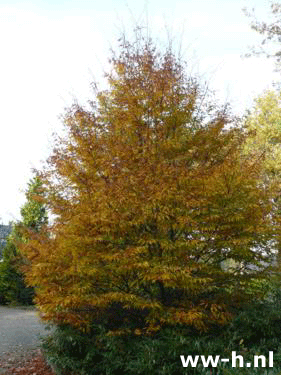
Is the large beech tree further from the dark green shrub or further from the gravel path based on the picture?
the gravel path

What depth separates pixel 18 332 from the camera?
13.9 metres

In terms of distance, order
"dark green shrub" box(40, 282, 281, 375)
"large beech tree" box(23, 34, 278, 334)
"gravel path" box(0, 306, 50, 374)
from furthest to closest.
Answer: "gravel path" box(0, 306, 50, 374) → "large beech tree" box(23, 34, 278, 334) → "dark green shrub" box(40, 282, 281, 375)

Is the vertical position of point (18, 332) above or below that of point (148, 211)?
below

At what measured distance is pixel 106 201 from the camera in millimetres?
7973

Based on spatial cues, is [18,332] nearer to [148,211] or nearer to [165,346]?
[165,346]

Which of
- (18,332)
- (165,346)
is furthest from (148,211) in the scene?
(18,332)

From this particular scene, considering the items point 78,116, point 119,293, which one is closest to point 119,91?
point 78,116

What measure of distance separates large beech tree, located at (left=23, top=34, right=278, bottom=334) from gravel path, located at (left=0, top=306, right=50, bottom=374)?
9.17 feet

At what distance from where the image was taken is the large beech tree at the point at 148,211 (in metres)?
7.97

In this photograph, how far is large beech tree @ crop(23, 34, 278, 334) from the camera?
7.97m

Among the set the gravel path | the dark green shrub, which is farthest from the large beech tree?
the gravel path

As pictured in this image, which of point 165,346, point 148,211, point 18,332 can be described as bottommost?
point 18,332

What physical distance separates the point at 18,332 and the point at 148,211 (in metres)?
8.16

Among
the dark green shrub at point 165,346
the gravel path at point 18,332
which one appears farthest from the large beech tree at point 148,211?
the gravel path at point 18,332
